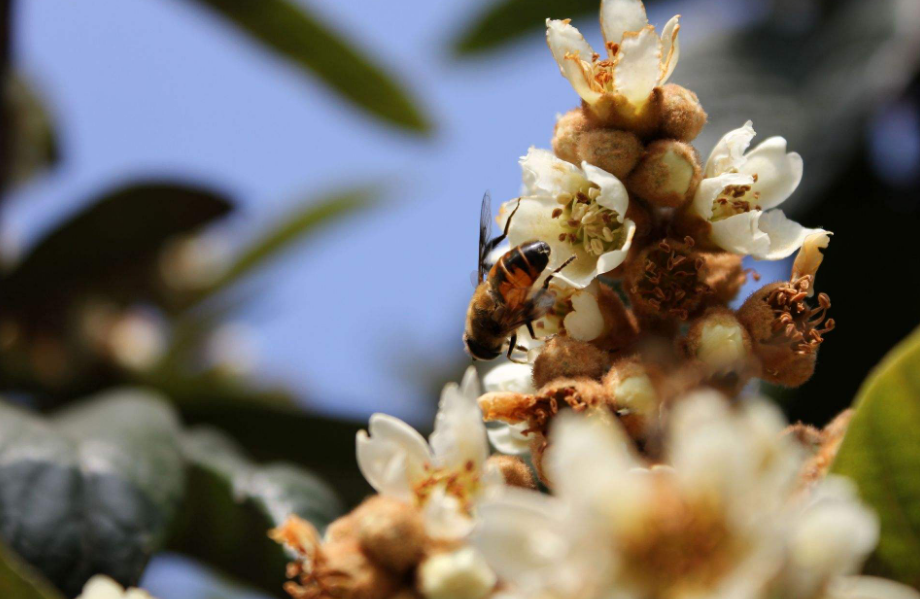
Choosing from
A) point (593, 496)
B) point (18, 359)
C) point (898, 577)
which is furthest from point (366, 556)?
point (18, 359)

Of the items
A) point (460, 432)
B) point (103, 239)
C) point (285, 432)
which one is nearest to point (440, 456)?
point (460, 432)

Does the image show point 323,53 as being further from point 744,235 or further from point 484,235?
point 744,235

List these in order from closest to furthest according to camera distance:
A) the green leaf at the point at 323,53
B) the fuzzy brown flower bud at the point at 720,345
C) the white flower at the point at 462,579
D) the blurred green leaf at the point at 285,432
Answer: the white flower at the point at 462,579
the fuzzy brown flower bud at the point at 720,345
the blurred green leaf at the point at 285,432
the green leaf at the point at 323,53

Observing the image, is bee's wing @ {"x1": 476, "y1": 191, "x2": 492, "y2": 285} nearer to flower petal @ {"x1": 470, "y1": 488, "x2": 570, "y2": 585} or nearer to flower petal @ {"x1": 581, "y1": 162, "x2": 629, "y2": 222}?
flower petal @ {"x1": 581, "y1": 162, "x2": 629, "y2": 222}

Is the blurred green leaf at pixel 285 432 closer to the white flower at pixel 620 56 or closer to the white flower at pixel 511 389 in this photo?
the white flower at pixel 511 389

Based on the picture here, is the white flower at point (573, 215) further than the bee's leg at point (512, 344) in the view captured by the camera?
No

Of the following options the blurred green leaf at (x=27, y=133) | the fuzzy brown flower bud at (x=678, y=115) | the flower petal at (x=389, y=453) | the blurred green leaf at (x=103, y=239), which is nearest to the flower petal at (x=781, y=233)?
the fuzzy brown flower bud at (x=678, y=115)

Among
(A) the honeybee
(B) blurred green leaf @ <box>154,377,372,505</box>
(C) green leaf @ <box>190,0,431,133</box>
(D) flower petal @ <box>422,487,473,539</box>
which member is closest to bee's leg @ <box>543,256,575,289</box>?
(A) the honeybee

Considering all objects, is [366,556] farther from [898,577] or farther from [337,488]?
[337,488]
